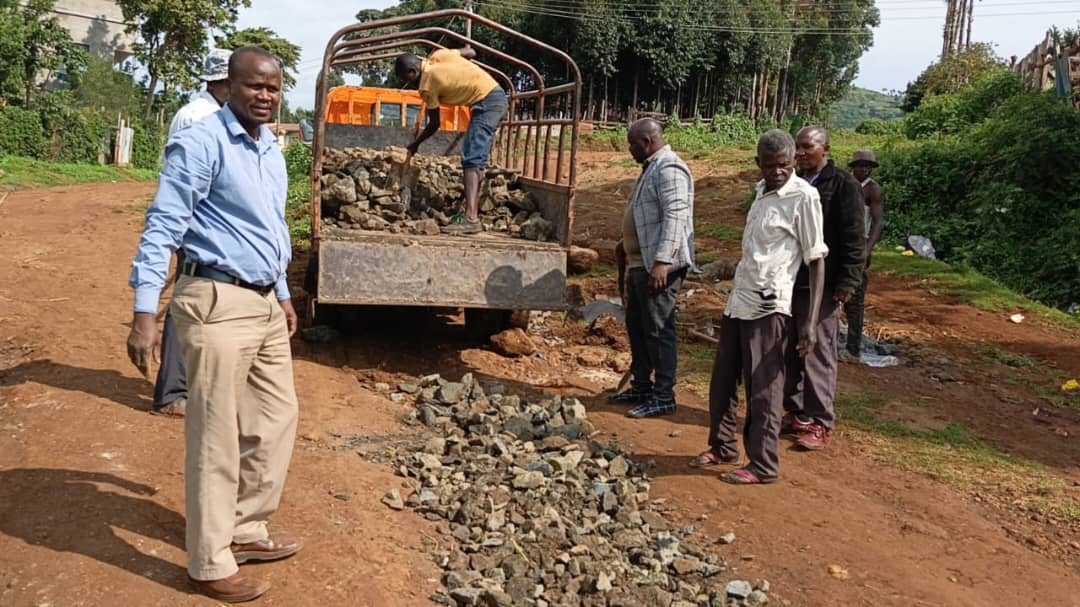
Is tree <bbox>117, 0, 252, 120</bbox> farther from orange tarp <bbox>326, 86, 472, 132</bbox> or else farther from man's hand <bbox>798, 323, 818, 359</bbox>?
man's hand <bbox>798, 323, 818, 359</bbox>

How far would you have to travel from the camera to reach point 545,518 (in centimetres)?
385

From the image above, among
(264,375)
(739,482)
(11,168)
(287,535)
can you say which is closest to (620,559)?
(739,482)

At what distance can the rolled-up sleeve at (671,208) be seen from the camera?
16.8ft

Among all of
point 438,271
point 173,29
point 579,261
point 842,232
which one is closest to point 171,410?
point 438,271

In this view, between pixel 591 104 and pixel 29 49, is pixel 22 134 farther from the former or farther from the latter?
pixel 591 104

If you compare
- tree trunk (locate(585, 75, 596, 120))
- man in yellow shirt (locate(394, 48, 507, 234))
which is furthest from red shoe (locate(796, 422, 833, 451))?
tree trunk (locate(585, 75, 596, 120))

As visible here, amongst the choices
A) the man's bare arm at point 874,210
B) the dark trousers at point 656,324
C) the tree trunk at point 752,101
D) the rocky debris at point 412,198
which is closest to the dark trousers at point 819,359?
the dark trousers at point 656,324

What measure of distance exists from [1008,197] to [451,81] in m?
9.57

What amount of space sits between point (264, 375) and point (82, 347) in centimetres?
330

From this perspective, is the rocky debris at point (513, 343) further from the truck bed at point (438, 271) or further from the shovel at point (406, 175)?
the shovel at point (406, 175)

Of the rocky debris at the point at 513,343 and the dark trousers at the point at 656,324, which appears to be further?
the rocky debris at the point at 513,343

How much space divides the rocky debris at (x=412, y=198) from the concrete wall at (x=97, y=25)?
28.6 meters

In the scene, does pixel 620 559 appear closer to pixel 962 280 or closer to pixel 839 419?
pixel 839 419

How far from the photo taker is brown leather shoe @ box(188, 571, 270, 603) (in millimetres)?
2896
